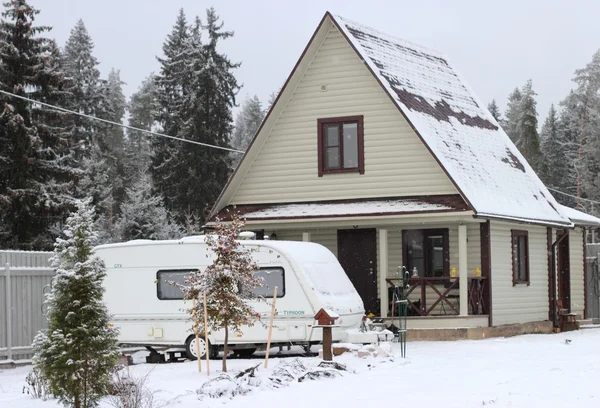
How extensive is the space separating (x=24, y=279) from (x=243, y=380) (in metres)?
8.29

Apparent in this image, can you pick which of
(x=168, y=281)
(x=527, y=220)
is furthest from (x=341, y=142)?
(x=168, y=281)

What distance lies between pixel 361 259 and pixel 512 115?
215 ft

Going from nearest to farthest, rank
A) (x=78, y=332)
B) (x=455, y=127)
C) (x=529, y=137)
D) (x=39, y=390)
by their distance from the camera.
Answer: (x=78, y=332) < (x=39, y=390) < (x=455, y=127) < (x=529, y=137)

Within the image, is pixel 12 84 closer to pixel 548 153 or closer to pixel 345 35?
pixel 345 35

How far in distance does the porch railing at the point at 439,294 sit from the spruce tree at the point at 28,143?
13991mm

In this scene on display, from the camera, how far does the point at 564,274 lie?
31.4m

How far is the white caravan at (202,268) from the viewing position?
2141 centimetres

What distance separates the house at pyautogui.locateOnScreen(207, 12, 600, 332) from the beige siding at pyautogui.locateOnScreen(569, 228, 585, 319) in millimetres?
3420

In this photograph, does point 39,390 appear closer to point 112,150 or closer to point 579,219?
point 579,219

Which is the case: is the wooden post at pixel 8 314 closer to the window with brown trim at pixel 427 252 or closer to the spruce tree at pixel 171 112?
the window with brown trim at pixel 427 252

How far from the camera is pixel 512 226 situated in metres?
27.4

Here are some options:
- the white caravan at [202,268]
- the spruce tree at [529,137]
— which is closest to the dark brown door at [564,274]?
the white caravan at [202,268]

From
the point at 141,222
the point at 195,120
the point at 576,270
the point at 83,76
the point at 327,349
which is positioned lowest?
the point at 327,349

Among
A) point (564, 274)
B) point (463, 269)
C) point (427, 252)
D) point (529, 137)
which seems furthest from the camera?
point (529, 137)
